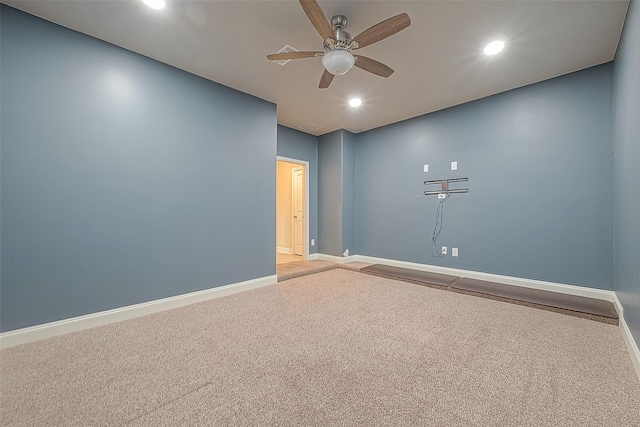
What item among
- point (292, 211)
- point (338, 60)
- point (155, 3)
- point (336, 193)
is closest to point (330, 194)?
point (336, 193)

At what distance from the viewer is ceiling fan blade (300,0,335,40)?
1.69 metres

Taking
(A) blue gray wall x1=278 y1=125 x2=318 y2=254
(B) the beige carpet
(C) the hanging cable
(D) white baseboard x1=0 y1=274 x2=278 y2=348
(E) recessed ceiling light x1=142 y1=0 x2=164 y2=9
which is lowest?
(B) the beige carpet

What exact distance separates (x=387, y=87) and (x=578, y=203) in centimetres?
270

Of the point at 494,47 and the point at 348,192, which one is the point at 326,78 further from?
the point at 348,192

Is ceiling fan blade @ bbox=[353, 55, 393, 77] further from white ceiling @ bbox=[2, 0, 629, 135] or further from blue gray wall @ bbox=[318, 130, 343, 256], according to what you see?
blue gray wall @ bbox=[318, 130, 343, 256]

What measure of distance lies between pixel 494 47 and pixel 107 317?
461cm

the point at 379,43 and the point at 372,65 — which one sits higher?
the point at 379,43

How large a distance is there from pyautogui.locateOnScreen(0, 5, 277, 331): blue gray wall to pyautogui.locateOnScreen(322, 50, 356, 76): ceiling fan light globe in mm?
1717

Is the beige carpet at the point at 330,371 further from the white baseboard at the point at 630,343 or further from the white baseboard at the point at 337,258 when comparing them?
the white baseboard at the point at 337,258

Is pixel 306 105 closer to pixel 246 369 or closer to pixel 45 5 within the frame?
pixel 45 5

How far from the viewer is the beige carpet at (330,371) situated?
1325 mm

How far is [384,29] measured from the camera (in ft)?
6.41

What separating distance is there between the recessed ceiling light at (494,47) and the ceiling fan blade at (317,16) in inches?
65.6

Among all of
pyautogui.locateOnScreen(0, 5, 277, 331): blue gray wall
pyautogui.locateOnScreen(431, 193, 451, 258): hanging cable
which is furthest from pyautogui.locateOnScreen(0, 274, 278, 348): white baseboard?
pyautogui.locateOnScreen(431, 193, 451, 258): hanging cable
